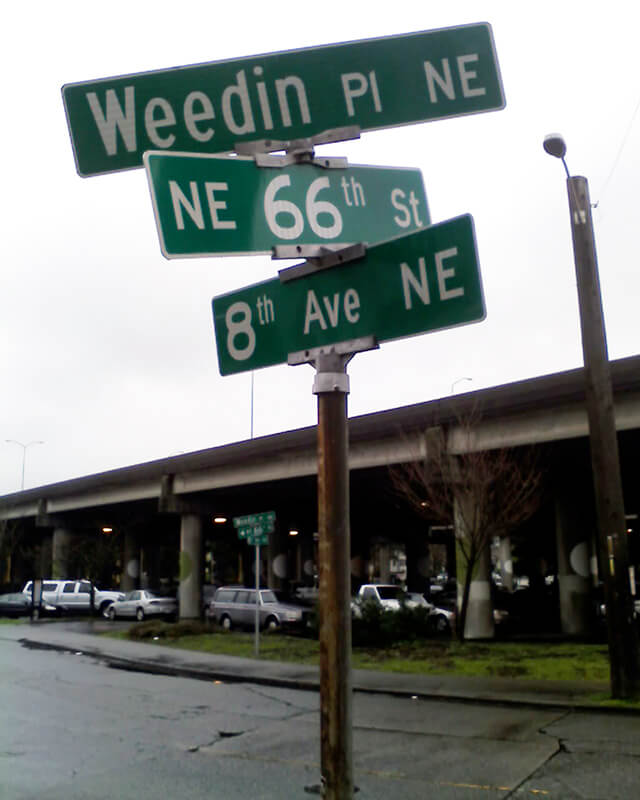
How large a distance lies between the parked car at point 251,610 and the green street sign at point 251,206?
25245 millimetres

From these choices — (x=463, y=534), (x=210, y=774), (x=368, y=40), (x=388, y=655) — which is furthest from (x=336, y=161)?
(x=463, y=534)

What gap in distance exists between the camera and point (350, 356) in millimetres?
3396

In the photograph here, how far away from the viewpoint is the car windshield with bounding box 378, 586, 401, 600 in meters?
31.5

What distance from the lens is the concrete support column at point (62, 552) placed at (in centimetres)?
5053

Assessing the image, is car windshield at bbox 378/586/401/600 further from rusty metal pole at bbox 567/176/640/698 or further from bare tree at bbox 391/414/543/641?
rusty metal pole at bbox 567/176/640/698

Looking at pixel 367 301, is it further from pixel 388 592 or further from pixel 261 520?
pixel 388 592

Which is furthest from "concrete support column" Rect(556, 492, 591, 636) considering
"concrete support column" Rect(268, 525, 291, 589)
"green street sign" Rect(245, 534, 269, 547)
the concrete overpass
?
"concrete support column" Rect(268, 525, 291, 589)

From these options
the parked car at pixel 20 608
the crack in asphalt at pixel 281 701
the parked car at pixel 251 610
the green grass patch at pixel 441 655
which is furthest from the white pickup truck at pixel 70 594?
the crack in asphalt at pixel 281 701

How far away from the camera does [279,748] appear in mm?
9672

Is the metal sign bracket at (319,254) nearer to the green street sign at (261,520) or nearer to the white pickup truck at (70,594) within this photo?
the green street sign at (261,520)

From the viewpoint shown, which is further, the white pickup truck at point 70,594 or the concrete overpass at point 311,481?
the white pickup truck at point 70,594

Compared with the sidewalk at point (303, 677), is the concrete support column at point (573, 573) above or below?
above

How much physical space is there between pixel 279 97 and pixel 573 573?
30.0 metres

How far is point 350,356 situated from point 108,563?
41734mm
